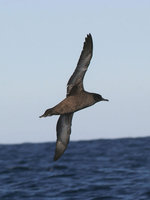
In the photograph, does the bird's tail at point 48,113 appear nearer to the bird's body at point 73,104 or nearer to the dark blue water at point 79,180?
the bird's body at point 73,104

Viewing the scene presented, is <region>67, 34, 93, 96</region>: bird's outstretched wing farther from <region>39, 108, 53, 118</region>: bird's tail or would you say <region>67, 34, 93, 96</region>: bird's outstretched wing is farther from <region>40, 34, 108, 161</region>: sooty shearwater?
<region>39, 108, 53, 118</region>: bird's tail

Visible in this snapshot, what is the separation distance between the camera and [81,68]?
1362cm

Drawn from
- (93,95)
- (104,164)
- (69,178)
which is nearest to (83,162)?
(104,164)

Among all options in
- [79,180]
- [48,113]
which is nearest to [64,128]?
[48,113]

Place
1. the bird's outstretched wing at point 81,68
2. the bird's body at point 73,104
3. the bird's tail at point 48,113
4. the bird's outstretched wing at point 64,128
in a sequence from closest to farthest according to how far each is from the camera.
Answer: the bird's tail at point 48,113
the bird's body at point 73,104
the bird's outstretched wing at point 81,68
the bird's outstretched wing at point 64,128

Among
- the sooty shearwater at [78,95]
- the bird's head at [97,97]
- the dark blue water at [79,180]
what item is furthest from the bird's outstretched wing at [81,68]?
the dark blue water at [79,180]

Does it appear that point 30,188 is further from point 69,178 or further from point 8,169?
point 8,169

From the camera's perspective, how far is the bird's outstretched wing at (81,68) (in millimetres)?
13594

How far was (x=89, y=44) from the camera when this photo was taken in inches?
537

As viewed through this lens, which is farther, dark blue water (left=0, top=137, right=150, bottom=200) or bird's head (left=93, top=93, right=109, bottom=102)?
dark blue water (left=0, top=137, right=150, bottom=200)

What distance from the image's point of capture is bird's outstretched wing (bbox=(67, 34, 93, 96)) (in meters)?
13.6

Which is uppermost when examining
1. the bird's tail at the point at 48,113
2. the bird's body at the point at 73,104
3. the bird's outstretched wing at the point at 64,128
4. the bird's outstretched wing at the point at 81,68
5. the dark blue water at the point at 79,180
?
the bird's outstretched wing at the point at 81,68

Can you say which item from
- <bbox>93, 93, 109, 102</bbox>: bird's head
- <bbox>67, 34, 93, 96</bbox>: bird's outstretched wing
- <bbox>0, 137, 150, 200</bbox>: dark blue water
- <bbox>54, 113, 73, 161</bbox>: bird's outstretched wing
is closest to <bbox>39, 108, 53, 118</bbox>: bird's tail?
<bbox>67, 34, 93, 96</bbox>: bird's outstretched wing

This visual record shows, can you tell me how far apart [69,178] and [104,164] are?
26.3 feet
